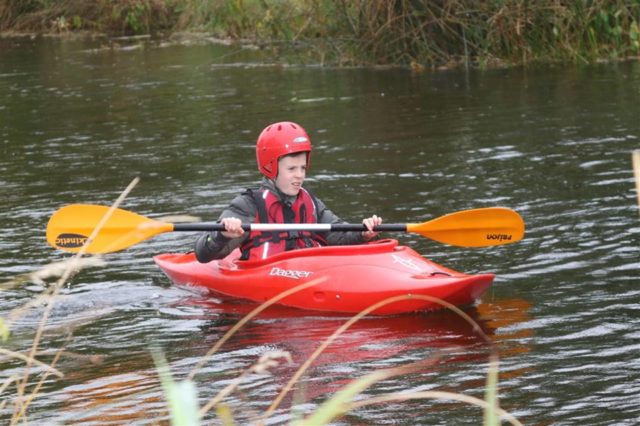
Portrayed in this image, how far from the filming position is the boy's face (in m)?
7.24

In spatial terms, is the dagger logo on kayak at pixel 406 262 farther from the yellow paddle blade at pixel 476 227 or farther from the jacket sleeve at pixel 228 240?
the jacket sleeve at pixel 228 240

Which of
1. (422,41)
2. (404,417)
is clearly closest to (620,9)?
(422,41)

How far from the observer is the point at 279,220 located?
7387 mm

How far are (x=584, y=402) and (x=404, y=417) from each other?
2.49 feet

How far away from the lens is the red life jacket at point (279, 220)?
24.1ft

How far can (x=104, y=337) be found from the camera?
664 centimetres

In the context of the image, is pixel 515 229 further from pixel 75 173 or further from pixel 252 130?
pixel 252 130

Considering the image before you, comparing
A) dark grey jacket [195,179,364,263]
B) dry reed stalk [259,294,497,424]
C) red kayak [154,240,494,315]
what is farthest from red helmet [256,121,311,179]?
dry reed stalk [259,294,497,424]

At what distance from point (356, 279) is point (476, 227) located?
2.87 feet

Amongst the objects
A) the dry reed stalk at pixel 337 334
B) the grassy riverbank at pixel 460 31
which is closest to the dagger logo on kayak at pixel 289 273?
the dry reed stalk at pixel 337 334

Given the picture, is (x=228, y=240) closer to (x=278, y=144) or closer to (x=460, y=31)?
(x=278, y=144)

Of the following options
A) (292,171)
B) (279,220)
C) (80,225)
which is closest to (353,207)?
(279,220)

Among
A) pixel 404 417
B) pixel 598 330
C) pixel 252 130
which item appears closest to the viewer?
pixel 404 417

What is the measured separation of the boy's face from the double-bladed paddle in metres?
0.33
